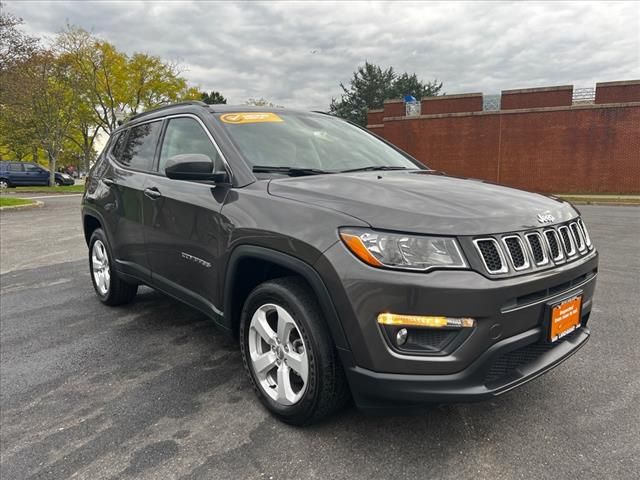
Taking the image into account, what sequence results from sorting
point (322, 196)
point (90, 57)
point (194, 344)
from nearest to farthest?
point (322, 196), point (194, 344), point (90, 57)

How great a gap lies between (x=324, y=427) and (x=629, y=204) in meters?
19.5

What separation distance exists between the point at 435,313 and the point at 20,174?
108 feet

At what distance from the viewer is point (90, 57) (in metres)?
27.8

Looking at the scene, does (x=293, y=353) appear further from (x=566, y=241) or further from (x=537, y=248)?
(x=566, y=241)

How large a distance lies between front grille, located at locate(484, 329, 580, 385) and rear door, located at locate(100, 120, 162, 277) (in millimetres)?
2695

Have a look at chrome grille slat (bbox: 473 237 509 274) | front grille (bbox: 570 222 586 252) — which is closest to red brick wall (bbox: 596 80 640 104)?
front grille (bbox: 570 222 586 252)

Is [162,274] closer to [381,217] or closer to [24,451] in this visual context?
[24,451]

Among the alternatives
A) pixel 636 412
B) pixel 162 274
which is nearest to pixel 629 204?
pixel 636 412

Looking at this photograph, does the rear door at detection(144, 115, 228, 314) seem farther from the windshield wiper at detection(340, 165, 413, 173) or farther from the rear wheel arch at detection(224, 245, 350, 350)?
the windshield wiper at detection(340, 165, 413, 173)

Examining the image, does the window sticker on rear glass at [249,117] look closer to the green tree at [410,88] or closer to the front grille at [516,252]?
the front grille at [516,252]

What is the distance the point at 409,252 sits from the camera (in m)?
1.93

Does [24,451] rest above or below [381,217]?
below

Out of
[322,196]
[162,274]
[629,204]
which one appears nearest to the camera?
[322,196]

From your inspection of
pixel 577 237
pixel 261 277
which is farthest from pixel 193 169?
pixel 577 237
